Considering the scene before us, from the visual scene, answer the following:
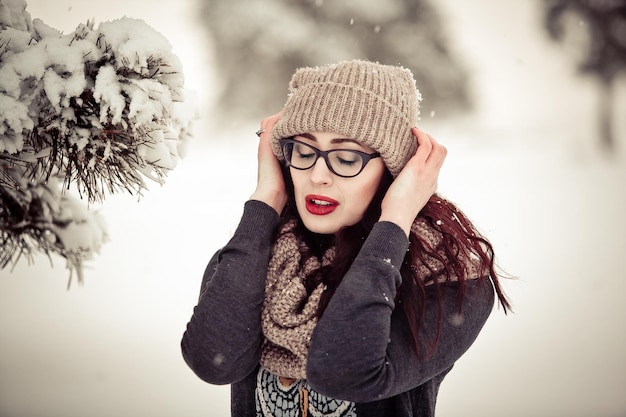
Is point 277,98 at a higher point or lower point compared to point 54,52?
higher

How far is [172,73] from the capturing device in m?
1.14

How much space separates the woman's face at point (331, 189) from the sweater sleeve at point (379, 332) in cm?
18

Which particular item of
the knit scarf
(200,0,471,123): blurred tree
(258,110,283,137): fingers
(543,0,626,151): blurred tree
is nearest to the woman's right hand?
(258,110,283,137): fingers

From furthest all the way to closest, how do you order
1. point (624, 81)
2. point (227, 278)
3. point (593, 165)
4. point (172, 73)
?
point (593, 165) → point (624, 81) → point (227, 278) → point (172, 73)

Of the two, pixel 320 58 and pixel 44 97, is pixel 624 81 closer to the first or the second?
pixel 320 58

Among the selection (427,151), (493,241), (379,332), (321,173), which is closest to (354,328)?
(379,332)

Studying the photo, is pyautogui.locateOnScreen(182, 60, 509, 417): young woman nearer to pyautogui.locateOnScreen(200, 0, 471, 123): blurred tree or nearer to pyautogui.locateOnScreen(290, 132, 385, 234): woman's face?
pyautogui.locateOnScreen(290, 132, 385, 234): woman's face

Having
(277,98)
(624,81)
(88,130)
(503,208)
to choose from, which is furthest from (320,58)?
(88,130)

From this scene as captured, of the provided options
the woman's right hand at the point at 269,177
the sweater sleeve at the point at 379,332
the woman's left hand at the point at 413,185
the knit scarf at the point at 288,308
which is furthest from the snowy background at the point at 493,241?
the woman's left hand at the point at 413,185

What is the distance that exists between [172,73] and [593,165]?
5329 millimetres

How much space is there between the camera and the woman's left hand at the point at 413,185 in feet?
4.57

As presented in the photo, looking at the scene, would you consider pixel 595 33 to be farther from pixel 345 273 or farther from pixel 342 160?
pixel 345 273

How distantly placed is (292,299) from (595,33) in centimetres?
460

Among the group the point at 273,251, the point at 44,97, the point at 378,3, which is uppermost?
the point at 378,3
